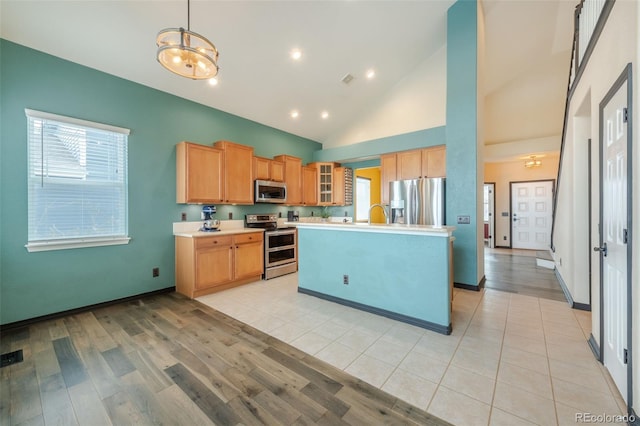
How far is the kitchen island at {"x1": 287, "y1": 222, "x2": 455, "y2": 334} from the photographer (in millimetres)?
2475

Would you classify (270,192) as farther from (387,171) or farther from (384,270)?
(384,270)

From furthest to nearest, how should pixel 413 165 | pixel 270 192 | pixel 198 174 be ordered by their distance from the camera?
pixel 270 192
pixel 413 165
pixel 198 174

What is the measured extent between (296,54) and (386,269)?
3.45 metres

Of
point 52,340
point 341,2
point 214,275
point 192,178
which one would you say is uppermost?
point 341,2

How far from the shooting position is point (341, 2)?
10.7 ft

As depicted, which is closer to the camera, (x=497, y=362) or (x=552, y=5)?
(x=497, y=362)

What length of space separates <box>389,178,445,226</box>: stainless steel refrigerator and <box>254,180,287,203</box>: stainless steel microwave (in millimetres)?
2254

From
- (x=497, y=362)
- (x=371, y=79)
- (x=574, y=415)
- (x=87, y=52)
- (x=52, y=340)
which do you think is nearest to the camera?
(x=574, y=415)

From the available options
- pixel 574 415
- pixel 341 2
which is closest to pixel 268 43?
pixel 341 2

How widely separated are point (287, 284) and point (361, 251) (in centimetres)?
177

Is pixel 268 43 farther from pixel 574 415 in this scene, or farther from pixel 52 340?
pixel 574 415

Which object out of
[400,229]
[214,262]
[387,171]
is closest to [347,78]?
[387,171]

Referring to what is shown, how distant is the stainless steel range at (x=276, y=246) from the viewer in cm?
457

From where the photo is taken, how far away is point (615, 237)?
170 cm
